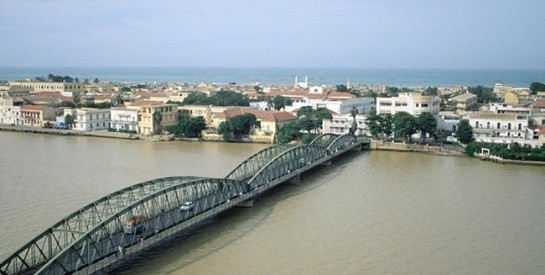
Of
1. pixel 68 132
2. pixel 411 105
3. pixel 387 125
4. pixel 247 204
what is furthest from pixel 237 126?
pixel 247 204

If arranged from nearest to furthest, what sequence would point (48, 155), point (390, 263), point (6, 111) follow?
point (390, 263) < point (48, 155) < point (6, 111)

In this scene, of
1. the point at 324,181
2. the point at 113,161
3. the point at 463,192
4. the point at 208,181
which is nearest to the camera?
the point at 208,181

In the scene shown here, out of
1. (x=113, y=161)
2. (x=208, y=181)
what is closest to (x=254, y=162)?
(x=113, y=161)

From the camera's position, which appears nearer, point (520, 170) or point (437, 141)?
point (520, 170)

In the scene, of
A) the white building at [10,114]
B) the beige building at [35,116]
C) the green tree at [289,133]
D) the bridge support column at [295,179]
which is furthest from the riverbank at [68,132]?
the bridge support column at [295,179]

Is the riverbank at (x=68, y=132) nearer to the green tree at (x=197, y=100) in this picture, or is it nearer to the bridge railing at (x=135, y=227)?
the green tree at (x=197, y=100)

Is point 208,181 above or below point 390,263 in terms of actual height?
above

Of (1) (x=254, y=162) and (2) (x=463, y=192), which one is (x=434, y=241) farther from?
(1) (x=254, y=162)
